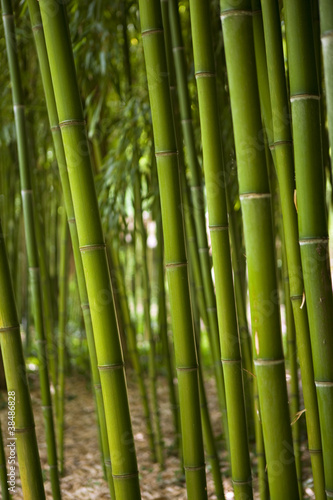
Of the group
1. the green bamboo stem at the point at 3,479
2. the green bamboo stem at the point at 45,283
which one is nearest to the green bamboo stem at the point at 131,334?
the green bamboo stem at the point at 45,283

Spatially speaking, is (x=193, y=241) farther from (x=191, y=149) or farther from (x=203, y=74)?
(x=203, y=74)

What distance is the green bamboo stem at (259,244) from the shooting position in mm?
805

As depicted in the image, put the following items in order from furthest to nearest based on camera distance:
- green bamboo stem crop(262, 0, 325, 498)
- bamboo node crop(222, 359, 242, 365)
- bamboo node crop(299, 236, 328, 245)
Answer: bamboo node crop(222, 359, 242, 365) → green bamboo stem crop(262, 0, 325, 498) → bamboo node crop(299, 236, 328, 245)

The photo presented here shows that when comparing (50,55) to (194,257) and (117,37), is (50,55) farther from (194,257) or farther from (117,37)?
(117,37)

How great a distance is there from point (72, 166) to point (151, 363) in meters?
1.66

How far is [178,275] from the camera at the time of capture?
1056mm

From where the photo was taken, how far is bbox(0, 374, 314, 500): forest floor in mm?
2123

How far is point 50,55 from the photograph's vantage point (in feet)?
3.05

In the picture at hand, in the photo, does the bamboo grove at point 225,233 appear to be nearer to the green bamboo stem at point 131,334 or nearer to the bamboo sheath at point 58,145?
the bamboo sheath at point 58,145

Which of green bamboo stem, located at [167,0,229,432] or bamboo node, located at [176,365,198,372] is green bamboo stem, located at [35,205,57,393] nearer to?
green bamboo stem, located at [167,0,229,432]

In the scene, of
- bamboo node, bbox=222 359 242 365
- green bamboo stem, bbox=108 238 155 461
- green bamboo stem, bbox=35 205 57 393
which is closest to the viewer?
bamboo node, bbox=222 359 242 365

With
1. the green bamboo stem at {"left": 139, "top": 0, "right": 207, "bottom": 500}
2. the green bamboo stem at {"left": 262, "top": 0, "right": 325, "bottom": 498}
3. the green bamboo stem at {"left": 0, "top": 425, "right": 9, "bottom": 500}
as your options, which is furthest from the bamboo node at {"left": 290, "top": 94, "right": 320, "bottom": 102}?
the green bamboo stem at {"left": 0, "top": 425, "right": 9, "bottom": 500}

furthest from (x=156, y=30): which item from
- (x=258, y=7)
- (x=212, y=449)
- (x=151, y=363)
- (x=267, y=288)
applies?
(x=151, y=363)

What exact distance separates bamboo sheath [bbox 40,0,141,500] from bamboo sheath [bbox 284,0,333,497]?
1.17ft
